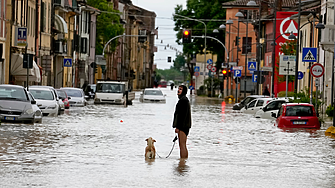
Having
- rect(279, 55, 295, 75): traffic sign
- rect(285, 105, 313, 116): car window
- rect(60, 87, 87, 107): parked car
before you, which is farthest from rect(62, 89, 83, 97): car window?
rect(285, 105, 313, 116): car window

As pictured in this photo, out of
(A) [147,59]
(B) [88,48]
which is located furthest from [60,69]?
(A) [147,59]

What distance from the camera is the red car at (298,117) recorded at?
3025cm

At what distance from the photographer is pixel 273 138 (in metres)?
25.2

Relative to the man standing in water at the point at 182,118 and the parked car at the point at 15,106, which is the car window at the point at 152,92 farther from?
the man standing in water at the point at 182,118

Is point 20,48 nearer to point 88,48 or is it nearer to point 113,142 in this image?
point 113,142

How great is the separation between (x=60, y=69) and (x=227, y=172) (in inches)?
2427

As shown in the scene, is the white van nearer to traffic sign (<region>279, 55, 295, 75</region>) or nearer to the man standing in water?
traffic sign (<region>279, 55, 295, 75</region>)

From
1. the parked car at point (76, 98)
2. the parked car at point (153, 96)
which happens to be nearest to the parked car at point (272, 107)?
the parked car at point (76, 98)

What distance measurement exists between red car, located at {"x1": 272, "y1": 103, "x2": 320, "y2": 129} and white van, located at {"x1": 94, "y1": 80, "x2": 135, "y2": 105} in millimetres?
23670

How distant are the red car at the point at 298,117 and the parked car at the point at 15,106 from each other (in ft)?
32.2

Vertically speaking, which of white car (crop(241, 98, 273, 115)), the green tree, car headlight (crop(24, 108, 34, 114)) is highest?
the green tree

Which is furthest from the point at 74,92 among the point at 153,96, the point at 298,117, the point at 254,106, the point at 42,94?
the point at 298,117

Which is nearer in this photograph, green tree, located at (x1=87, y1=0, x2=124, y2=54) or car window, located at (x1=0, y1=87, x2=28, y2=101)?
car window, located at (x1=0, y1=87, x2=28, y2=101)

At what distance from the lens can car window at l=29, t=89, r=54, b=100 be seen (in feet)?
117
